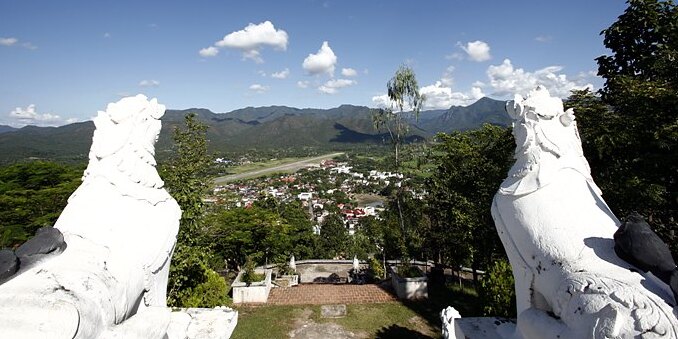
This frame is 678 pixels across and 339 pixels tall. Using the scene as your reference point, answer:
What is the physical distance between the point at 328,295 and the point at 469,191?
5.29 meters

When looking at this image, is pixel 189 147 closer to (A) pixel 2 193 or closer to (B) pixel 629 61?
(A) pixel 2 193

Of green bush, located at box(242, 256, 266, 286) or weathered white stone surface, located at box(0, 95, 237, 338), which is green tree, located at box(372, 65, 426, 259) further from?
weathered white stone surface, located at box(0, 95, 237, 338)

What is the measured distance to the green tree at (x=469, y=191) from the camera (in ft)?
34.8

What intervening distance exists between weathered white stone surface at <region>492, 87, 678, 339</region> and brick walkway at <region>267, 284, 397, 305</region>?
8.92 meters

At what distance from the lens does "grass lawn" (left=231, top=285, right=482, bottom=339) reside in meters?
8.77

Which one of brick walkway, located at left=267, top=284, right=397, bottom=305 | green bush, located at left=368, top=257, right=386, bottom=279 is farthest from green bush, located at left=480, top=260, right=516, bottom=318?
green bush, located at left=368, top=257, right=386, bottom=279

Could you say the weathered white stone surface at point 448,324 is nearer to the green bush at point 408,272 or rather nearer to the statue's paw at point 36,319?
the statue's paw at point 36,319

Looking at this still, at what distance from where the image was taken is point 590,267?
2.15 meters

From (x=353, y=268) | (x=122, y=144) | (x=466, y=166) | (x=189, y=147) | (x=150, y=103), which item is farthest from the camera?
(x=353, y=268)

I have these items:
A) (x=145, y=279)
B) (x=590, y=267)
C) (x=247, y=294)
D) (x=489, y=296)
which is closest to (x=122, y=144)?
(x=145, y=279)

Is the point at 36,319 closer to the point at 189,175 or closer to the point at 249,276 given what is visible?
the point at 189,175

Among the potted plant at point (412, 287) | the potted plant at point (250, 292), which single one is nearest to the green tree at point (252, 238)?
the potted plant at point (250, 292)

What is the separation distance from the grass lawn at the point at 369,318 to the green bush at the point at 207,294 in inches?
45.8

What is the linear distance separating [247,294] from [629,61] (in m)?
11.6
